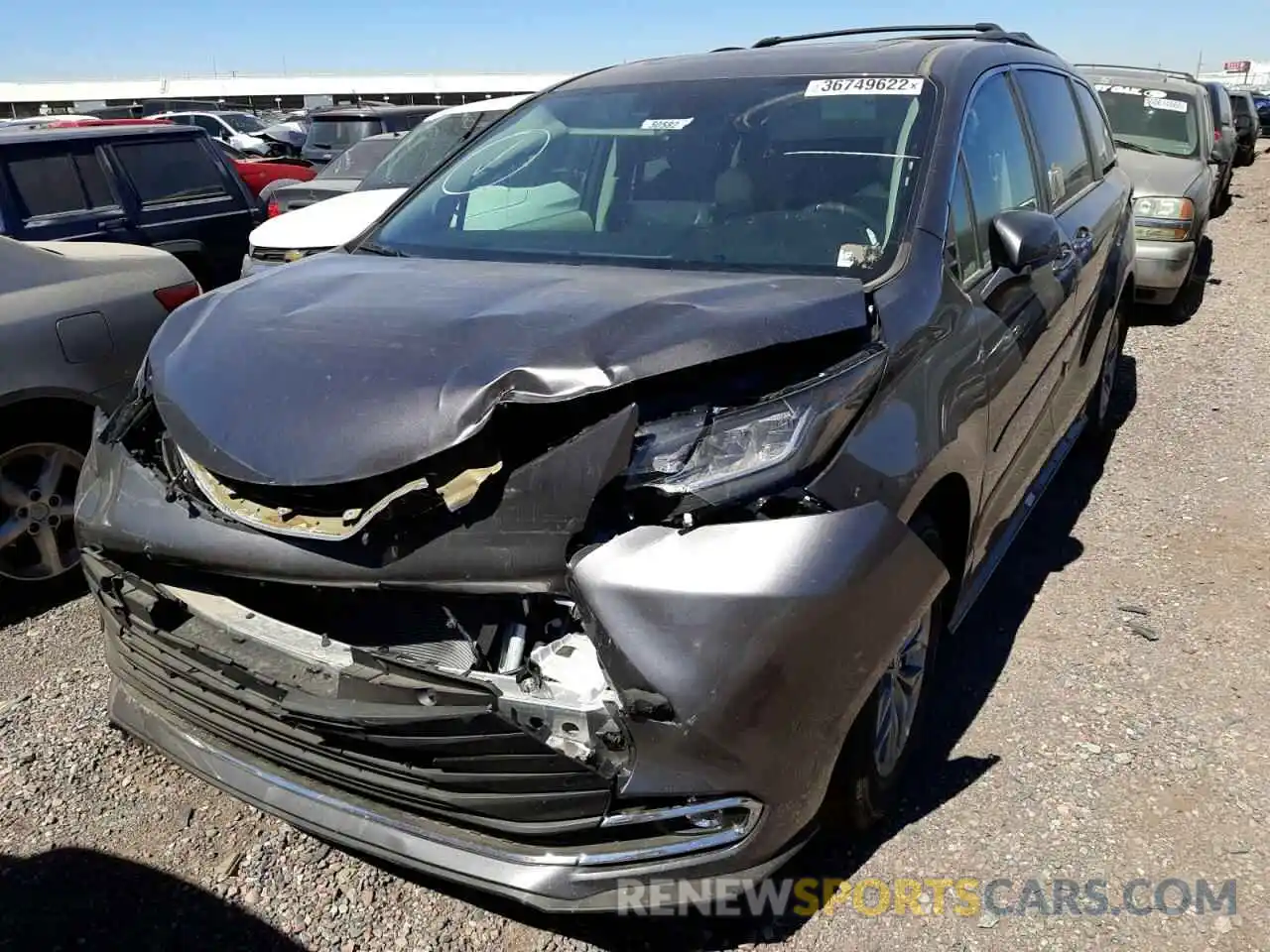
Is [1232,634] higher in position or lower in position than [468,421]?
lower

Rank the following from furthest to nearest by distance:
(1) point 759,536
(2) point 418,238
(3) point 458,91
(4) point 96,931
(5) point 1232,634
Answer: (3) point 458,91 → (5) point 1232,634 → (2) point 418,238 → (4) point 96,931 → (1) point 759,536

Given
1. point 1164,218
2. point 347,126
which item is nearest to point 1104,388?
point 1164,218

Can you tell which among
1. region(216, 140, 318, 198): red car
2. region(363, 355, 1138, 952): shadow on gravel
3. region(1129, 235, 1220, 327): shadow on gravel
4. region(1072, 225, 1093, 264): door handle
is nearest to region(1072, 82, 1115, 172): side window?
region(1072, 225, 1093, 264): door handle

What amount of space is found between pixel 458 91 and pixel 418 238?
52.8 m

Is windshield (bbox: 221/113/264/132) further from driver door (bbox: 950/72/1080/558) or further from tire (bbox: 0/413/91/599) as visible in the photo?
driver door (bbox: 950/72/1080/558)

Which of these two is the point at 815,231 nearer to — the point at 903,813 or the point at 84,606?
the point at 903,813

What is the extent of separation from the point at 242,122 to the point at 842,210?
1093 inches

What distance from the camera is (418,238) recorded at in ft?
10.8

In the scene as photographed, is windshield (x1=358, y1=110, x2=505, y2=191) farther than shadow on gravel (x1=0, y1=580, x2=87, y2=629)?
Yes

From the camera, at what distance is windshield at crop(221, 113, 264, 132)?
86.1 ft

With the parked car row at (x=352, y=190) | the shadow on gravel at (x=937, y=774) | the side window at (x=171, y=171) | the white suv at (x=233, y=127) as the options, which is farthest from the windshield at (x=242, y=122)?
the shadow on gravel at (x=937, y=774)

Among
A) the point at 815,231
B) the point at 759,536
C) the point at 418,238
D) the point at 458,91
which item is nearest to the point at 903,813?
the point at 759,536

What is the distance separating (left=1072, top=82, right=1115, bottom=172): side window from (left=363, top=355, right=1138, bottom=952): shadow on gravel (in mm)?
1694

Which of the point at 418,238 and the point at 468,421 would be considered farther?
the point at 418,238
